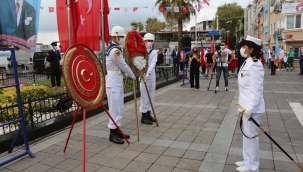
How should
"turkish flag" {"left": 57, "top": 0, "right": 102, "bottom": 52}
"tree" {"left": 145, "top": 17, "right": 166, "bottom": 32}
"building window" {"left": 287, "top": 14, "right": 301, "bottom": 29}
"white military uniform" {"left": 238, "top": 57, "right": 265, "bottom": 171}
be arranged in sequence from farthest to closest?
1. "tree" {"left": 145, "top": 17, "right": 166, "bottom": 32}
2. "building window" {"left": 287, "top": 14, "right": 301, "bottom": 29}
3. "turkish flag" {"left": 57, "top": 0, "right": 102, "bottom": 52}
4. "white military uniform" {"left": 238, "top": 57, "right": 265, "bottom": 171}

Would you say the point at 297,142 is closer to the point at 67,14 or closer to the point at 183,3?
the point at 67,14

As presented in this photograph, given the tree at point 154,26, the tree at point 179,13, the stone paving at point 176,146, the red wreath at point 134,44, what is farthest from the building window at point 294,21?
the tree at point 154,26

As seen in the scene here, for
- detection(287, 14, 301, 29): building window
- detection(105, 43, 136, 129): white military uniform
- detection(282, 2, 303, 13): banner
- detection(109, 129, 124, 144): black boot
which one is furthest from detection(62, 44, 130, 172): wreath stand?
detection(287, 14, 301, 29): building window

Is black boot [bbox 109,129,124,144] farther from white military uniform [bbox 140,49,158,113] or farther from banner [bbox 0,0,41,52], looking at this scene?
banner [bbox 0,0,41,52]

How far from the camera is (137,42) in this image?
542 cm

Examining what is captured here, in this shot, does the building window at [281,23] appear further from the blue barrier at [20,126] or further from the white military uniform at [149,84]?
the blue barrier at [20,126]

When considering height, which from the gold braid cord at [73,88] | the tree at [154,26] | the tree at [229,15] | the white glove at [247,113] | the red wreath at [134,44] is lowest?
the white glove at [247,113]

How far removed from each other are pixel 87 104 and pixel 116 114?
1140 mm

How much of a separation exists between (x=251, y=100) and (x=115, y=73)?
7.87 ft

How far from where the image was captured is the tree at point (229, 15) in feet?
224

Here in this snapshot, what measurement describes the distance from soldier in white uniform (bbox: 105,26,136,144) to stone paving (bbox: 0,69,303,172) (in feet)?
1.69

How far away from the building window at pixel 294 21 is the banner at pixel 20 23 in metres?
31.5

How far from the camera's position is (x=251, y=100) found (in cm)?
323

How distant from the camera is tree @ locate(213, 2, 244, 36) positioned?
2692 inches
